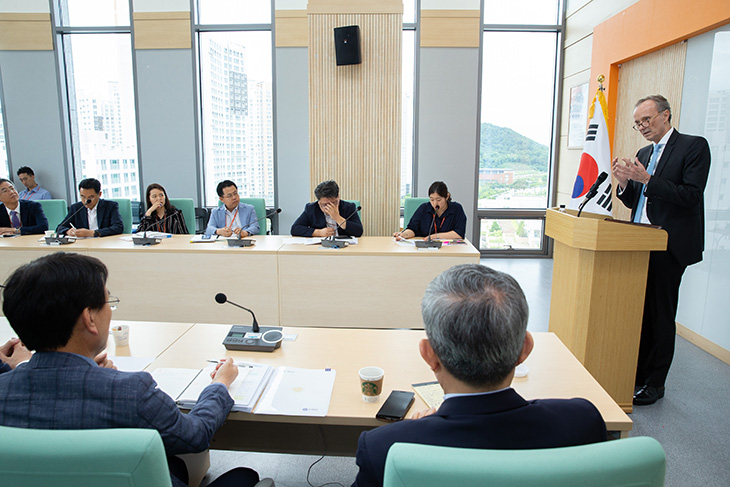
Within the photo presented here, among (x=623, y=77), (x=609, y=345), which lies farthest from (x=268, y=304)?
(x=623, y=77)

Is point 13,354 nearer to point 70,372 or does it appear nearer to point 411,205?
point 70,372

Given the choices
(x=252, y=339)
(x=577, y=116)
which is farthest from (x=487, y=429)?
(x=577, y=116)

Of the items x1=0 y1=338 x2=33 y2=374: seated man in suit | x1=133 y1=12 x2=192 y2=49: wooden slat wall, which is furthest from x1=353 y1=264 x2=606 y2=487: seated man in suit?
x1=133 y1=12 x2=192 y2=49: wooden slat wall

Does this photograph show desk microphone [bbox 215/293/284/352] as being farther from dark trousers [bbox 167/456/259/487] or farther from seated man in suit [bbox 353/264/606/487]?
seated man in suit [bbox 353/264/606/487]

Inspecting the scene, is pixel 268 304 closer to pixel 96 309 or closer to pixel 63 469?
pixel 96 309

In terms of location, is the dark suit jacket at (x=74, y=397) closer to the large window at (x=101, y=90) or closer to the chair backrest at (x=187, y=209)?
the chair backrest at (x=187, y=209)

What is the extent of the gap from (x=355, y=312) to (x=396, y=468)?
117 inches

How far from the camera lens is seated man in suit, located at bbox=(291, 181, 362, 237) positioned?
13.8 ft

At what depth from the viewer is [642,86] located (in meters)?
4.43

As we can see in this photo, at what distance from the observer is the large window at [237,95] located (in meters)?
6.35

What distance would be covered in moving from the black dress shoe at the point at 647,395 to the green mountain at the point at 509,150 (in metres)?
4.31

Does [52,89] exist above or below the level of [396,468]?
above

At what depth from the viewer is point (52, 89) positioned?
21.4 feet

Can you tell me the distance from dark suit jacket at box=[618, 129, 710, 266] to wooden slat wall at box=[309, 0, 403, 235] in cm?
297
